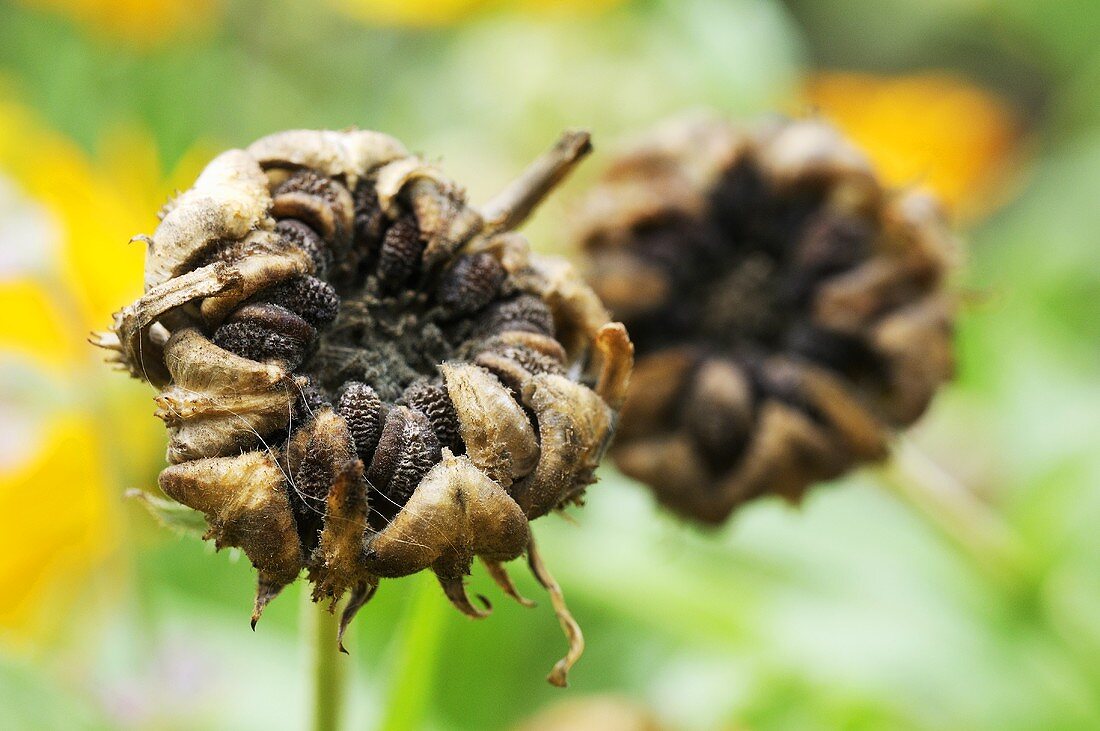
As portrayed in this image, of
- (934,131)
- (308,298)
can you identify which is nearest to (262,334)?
(308,298)

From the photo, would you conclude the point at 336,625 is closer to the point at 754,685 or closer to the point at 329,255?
the point at 329,255

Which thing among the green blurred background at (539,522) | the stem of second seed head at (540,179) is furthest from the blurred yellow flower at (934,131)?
the stem of second seed head at (540,179)

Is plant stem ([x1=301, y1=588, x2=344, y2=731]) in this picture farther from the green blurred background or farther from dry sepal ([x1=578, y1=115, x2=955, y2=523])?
dry sepal ([x1=578, y1=115, x2=955, y2=523])

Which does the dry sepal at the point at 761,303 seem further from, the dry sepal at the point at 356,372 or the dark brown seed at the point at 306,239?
the dark brown seed at the point at 306,239

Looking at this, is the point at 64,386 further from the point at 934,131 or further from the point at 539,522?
the point at 934,131

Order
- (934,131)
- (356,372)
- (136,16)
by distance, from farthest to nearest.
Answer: (934,131)
(136,16)
(356,372)

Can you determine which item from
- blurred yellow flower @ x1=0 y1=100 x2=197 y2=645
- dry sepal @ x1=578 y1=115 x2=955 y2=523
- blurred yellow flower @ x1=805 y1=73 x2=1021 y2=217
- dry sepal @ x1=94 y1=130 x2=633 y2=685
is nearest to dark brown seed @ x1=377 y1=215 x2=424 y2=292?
dry sepal @ x1=94 y1=130 x2=633 y2=685

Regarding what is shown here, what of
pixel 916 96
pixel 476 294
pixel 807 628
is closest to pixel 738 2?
pixel 916 96
